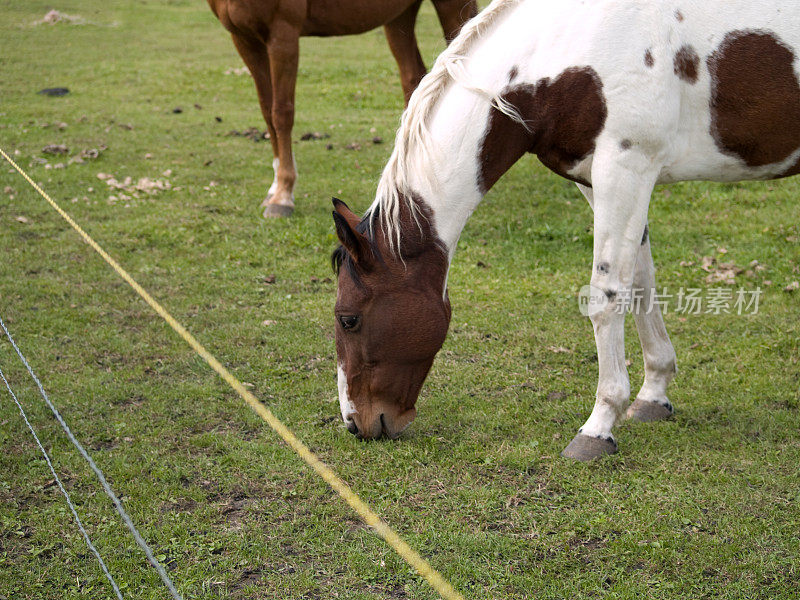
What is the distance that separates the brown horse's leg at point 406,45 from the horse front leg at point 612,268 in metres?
4.32

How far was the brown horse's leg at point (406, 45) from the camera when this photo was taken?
7.46 m

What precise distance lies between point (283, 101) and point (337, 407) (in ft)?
12.1

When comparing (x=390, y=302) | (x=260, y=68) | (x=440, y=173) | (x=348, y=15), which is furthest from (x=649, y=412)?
(x=260, y=68)

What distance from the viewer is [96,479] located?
3.52 metres

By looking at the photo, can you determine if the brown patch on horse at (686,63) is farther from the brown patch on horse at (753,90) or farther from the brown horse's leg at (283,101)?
the brown horse's leg at (283,101)

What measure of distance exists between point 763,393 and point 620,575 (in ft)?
6.15

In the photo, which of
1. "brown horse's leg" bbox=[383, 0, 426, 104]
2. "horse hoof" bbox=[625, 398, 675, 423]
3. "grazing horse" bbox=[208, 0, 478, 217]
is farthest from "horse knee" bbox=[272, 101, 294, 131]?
"horse hoof" bbox=[625, 398, 675, 423]

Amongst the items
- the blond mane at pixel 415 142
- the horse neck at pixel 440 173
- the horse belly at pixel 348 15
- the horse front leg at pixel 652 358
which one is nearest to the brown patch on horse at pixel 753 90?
the horse front leg at pixel 652 358

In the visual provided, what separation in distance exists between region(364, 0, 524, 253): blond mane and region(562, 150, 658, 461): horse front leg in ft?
1.51

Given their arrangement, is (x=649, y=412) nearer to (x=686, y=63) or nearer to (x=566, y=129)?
(x=566, y=129)

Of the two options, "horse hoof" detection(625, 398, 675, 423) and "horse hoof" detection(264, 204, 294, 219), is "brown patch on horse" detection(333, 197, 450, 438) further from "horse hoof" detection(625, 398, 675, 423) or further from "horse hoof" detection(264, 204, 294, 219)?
"horse hoof" detection(264, 204, 294, 219)

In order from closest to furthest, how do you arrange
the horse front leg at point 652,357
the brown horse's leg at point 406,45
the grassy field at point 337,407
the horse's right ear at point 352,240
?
1. the grassy field at point 337,407
2. the horse's right ear at point 352,240
3. the horse front leg at point 652,357
4. the brown horse's leg at point 406,45

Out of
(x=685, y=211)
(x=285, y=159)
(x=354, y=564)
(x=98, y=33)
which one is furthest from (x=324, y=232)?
(x=98, y=33)

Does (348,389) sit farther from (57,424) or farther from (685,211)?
(685,211)
